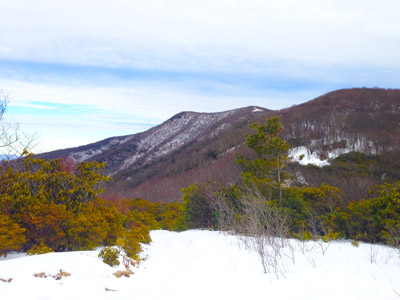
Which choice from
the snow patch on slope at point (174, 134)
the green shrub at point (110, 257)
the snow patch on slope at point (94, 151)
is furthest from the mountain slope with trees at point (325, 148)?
the snow patch on slope at point (94, 151)

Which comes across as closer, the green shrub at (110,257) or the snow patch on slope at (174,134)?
the green shrub at (110,257)

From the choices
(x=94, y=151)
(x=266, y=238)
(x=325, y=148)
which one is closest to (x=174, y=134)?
(x=94, y=151)

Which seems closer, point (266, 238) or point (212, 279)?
point (212, 279)

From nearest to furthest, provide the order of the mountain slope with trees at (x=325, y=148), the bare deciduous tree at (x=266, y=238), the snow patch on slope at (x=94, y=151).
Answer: the bare deciduous tree at (x=266, y=238)
the mountain slope with trees at (x=325, y=148)
the snow patch on slope at (x=94, y=151)

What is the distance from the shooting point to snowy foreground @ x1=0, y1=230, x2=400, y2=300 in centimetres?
425

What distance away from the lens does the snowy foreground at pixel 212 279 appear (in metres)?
4.25

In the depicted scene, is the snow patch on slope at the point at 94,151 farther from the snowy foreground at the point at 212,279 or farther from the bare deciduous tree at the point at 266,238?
the snowy foreground at the point at 212,279

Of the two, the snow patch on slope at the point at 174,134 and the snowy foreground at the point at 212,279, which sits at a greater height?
the snow patch on slope at the point at 174,134

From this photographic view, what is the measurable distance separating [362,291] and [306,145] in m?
54.2

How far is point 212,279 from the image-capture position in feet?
17.8

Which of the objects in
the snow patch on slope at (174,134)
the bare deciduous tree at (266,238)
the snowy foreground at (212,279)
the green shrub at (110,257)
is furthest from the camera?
the snow patch on slope at (174,134)

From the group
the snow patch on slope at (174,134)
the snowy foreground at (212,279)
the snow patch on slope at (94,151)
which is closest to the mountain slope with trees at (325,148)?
the snow patch on slope at (174,134)

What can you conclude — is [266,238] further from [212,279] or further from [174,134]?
[174,134]

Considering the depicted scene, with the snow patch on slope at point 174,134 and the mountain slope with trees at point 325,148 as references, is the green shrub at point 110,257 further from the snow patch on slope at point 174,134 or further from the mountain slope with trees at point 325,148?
the snow patch on slope at point 174,134
